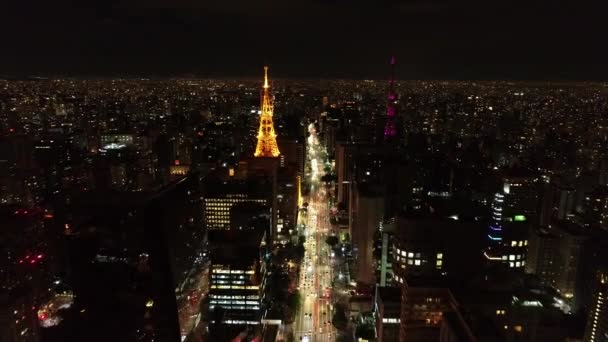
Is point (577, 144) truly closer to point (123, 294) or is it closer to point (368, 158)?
point (368, 158)

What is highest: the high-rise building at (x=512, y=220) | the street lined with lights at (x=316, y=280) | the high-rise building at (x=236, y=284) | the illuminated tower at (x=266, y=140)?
the illuminated tower at (x=266, y=140)

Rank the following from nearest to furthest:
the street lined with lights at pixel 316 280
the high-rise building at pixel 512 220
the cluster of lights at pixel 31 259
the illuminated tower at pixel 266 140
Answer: the cluster of lights at pixel 31 259
the street lined with lights at pixel 316 280
the high-rise building at pixel 512 220
the illuminated tower at pixel 266 140

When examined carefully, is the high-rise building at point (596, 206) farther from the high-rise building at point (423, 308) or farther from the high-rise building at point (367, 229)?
the high-rise building at point (423, 308)

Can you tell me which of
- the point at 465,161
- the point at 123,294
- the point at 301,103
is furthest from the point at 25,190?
the point at 301,103

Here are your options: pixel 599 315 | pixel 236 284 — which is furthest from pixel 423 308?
pixel 236 284

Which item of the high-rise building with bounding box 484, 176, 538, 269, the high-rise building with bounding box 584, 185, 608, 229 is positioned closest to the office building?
the high-rise building with bounding box 484, 176, 538, 269

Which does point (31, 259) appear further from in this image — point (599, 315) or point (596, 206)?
point (596, 206)

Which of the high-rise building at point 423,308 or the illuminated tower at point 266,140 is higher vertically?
the illuminated tower at point 266,140

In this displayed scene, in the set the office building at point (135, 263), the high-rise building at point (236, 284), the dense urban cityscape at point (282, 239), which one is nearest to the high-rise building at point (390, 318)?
the dense urban cityscape at point (282, 239)
